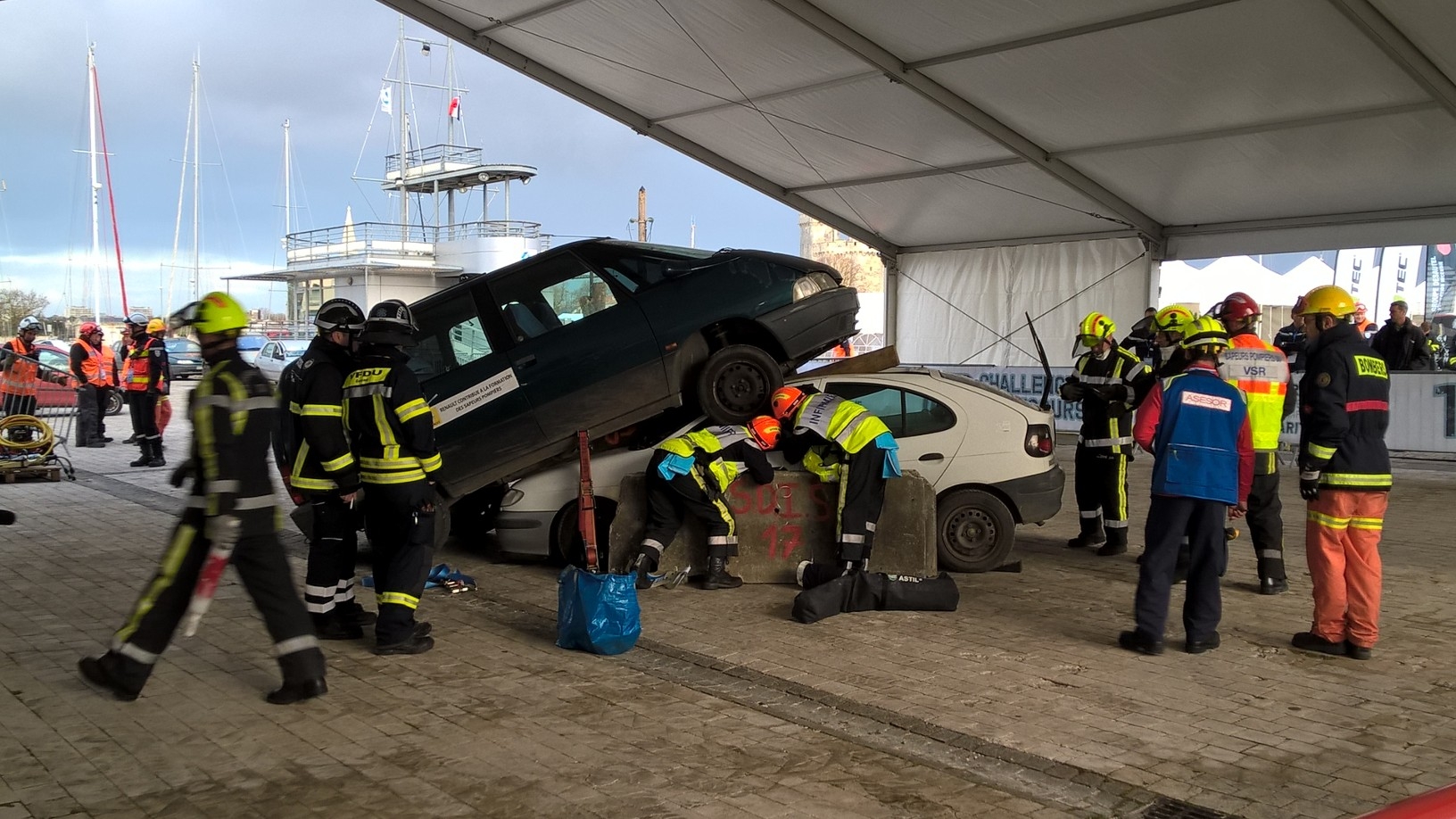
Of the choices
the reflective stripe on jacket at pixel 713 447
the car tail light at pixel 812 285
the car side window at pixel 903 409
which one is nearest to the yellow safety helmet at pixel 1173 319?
the car side window at pixel 903 409

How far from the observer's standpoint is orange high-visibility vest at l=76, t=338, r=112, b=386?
16.1 m

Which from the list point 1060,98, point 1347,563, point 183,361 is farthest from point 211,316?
point 183,361

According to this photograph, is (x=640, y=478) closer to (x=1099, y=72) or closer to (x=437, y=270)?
(x=1099, y=72)

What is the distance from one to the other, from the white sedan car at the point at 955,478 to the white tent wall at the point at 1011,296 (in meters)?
9.71

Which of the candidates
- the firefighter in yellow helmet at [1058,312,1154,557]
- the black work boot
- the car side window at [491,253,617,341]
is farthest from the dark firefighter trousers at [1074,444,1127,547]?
the car side window at [491,253,617,341]

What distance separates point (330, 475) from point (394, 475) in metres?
0.37

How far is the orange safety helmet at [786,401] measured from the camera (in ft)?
24.1

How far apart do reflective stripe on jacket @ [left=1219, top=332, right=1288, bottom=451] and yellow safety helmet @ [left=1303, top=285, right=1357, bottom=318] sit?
75 cm

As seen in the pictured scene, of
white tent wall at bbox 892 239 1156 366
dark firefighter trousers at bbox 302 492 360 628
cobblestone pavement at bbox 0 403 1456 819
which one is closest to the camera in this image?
cobblestone pavement at bbox 0 403 1456 819

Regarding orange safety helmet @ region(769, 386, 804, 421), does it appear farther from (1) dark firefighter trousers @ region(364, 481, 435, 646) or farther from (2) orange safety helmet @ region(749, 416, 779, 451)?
(1) dark firefighter trousers @ region(364, 481, 435, 646)

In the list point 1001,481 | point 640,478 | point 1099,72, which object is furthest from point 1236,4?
point 640,478

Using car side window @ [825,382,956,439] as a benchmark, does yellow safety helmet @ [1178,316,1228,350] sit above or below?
above

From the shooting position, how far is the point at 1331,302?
5977 mm

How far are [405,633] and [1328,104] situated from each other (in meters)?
10.9
